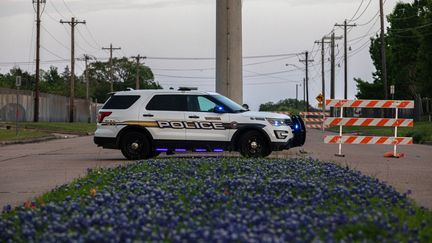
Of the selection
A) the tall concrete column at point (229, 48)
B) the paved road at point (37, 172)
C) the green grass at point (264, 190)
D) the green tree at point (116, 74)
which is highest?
the green tree at point (116, 74)

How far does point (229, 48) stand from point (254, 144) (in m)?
6.56

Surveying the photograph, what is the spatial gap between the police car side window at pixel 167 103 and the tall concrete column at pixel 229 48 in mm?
5599

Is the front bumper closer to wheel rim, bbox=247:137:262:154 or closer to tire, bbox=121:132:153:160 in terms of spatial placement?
wheel rim, bbox=247:137:262:154

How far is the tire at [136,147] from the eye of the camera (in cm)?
1778

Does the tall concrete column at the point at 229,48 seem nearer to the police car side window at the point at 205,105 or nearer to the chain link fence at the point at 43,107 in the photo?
the police car side window at the point at 205,105

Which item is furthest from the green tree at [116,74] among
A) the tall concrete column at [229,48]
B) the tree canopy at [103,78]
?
the tall concrete column at [229,48]

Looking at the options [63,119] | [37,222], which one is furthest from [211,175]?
[63,119]

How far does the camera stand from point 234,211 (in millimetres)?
6461

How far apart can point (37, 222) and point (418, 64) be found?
54.7m

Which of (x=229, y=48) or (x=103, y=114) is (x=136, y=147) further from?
(x=229, y=48)

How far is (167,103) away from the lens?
711 inches

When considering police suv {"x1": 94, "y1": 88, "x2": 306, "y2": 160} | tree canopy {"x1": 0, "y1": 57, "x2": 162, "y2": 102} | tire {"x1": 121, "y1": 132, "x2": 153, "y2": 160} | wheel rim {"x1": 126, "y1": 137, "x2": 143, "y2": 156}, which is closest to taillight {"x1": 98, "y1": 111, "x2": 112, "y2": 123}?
police suv {"x1": 94, "y1": 88, "x2": 306, "y2": 160}

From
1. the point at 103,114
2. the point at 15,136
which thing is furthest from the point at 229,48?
the point at 15,136

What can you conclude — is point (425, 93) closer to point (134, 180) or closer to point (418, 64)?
point (418, 64)
